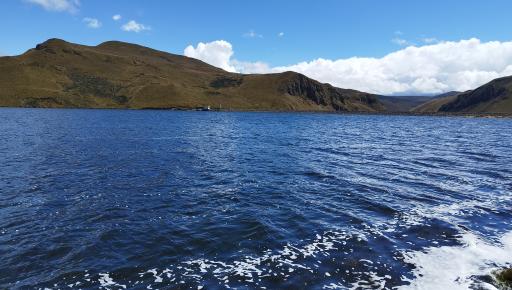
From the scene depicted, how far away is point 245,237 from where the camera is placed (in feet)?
66.6

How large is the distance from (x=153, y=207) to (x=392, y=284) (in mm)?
15637

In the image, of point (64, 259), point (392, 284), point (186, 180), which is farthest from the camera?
point (186, 180)

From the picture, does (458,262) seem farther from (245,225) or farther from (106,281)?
(106,281)

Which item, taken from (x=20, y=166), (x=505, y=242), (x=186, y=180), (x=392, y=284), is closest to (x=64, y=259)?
(x=392, y=284)

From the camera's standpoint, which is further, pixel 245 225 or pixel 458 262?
pixel 245 225

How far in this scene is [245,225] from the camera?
868 inches

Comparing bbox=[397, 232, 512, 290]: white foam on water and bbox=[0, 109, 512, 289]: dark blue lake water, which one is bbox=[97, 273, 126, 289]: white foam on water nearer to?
bbox=[0, 109, 512, 289]: dark blue lake water

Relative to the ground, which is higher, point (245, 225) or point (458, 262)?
point (245, 225)

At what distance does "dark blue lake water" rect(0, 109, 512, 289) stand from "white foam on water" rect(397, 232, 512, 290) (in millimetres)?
86

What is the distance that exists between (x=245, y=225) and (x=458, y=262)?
10993 millimetres

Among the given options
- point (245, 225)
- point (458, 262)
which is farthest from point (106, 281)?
point (458, 262)

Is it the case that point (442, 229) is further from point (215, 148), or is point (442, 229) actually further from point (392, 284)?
point (215, 148)

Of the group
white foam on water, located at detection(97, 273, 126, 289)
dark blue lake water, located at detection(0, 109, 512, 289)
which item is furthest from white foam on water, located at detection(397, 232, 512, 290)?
white foam on water, located at detection(97, 273, 126, 289)

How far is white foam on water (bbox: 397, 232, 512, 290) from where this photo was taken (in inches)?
616
